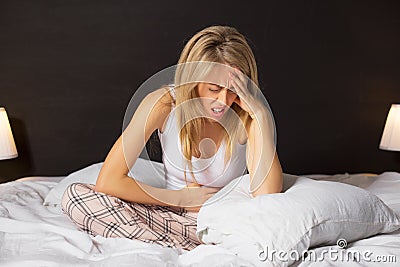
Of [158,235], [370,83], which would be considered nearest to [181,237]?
[158,235]

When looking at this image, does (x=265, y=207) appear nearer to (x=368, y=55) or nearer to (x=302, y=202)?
(x=302, y=202)

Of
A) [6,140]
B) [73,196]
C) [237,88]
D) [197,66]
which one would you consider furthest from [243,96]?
[6,140]

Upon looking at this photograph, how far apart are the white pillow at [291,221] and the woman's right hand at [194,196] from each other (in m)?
0.16

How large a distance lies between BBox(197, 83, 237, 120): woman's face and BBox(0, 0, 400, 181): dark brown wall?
1.39 metres

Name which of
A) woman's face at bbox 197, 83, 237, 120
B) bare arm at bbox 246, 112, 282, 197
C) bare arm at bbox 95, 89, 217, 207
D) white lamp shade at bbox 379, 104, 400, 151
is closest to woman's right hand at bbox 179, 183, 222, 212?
bare arm at bbox 95, 89, 217, 207

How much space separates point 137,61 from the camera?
3.26m

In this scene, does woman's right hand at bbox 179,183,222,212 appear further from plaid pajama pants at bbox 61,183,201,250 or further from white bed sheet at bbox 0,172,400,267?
white bed sheet at bbox 0,172,400,267

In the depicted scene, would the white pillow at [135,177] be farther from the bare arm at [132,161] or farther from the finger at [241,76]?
the finger at [241,76]

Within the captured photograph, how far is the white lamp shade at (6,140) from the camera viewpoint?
311 centimetres

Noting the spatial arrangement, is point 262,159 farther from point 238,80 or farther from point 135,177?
point 135,177

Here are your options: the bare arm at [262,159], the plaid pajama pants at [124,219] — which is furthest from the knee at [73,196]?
the bare arm at [262,159]

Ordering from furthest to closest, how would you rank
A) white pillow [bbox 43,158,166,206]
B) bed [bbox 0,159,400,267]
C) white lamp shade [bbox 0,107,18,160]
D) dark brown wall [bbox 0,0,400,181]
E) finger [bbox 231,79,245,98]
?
1. dark brown wall [bbox 0,0,400,181]
2. white lamp shade [bbox 0,107,18,160]
3. white pillow [bbox 43,158,166,206]
4. finger [bbox 231,79,245,98]
5. bed [bbox 0,159,400,267]

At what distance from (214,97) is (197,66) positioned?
Result: 106mm

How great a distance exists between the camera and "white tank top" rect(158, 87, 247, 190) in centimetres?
198
